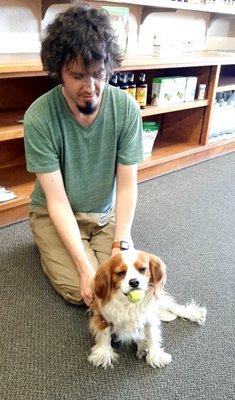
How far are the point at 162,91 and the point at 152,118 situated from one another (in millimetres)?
460

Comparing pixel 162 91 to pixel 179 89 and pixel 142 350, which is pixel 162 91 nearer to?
pixel 179 89

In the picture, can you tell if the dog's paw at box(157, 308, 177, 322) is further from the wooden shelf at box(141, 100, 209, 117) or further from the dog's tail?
the wooden shelf at box(141, 100, 209, 117)

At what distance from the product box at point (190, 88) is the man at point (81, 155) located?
1.31m

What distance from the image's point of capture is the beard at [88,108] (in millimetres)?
1123

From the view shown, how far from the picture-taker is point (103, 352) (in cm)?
110

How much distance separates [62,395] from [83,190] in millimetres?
642

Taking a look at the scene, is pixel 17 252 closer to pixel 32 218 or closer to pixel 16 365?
pixel 32 218

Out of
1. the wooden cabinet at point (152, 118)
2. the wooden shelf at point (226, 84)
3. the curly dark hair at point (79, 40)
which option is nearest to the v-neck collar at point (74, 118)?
the curly dark hair at point (79, 40)

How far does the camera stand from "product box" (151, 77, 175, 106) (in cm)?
231

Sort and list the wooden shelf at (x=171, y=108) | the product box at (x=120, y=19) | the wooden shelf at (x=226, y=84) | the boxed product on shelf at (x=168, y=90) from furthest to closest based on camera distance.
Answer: the wooden shelf at (x=226, y=84) → the boxed product on shelf at (x=168, y=90) → the wooden shelf at (x=171, y=108) → the product box at (x=120, y=19)

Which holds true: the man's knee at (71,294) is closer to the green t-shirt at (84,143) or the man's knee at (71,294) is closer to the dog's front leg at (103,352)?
the dog's front leg at (103,352)

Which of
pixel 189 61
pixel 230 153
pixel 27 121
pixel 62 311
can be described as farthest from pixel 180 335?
pixel 230 153

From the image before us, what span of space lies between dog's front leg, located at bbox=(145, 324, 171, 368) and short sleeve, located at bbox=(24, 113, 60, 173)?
58cm

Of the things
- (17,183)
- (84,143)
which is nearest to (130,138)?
(84,143)
